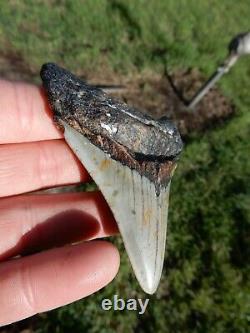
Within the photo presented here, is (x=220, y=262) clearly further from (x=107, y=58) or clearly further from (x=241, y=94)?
(x=107, y=58)

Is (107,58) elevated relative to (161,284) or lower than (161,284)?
elevated

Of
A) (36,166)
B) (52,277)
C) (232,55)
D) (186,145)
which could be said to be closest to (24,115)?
(36,166)

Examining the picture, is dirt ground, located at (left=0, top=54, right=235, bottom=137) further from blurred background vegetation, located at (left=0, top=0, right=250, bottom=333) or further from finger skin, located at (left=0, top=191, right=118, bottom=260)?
finger skin, located at (left=0, top=191, right=118, bottom=260)

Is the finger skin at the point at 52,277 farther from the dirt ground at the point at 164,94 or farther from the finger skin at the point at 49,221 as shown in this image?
the dirt ground at the point at 164,94

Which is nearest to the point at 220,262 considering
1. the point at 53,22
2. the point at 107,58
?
the point at 107,58

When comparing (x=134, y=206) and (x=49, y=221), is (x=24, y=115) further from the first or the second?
(x=134, y=206)

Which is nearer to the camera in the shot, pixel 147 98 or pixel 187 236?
pixel 187 236

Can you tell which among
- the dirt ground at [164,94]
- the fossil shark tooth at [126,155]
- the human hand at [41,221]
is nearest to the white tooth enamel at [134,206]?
the fossil shark tooth at [126,155]
